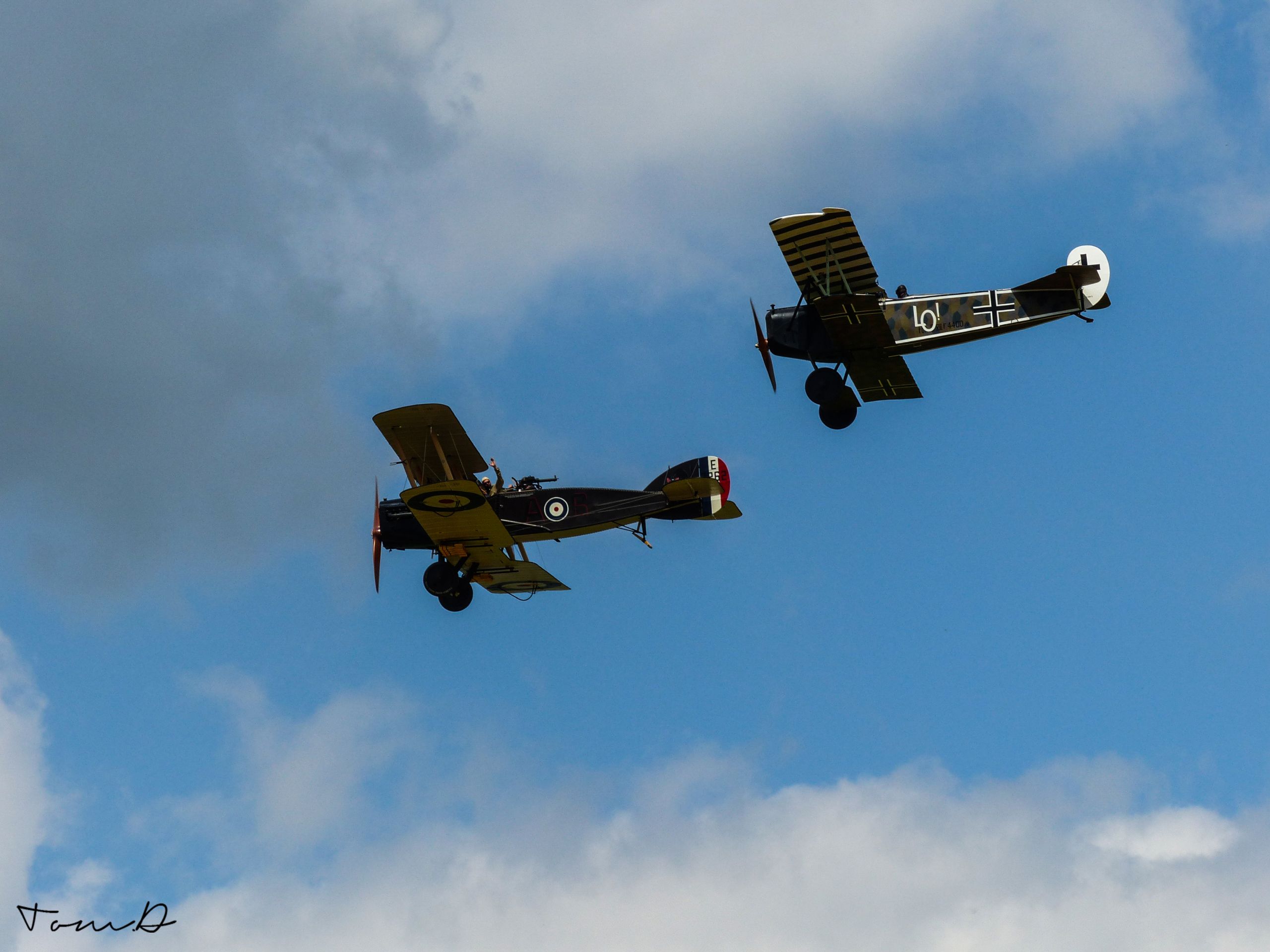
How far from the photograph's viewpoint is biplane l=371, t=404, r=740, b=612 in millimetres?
35438

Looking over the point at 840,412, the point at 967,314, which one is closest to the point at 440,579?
the point at 840,412

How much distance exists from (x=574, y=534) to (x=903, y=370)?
847 centimetres

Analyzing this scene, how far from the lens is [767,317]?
34000 millimetres

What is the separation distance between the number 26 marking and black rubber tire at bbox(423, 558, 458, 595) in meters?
12.5

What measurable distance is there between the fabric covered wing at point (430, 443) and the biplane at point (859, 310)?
7.07 meters

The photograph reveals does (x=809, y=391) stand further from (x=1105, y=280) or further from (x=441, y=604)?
(x=441, y=604)

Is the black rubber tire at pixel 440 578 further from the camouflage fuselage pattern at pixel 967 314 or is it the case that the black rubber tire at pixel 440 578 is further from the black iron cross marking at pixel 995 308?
the black iron cross marking at pixel 995 308

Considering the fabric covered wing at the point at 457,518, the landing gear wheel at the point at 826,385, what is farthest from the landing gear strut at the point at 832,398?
the fabric covered wing at the point at 457,518

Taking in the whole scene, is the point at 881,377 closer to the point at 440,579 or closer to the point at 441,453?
the point at 441,453

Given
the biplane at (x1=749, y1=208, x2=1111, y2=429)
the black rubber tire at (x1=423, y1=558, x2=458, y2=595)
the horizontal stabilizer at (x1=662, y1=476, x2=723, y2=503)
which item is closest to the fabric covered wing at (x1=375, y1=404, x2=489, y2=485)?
the black rubber tire at (x1=423, y1=558, x2=458, y2=595)

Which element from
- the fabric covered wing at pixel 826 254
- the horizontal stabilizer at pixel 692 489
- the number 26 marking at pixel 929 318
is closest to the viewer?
the fabric covered wing at pixel 826 254

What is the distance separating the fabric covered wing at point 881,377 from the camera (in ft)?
112

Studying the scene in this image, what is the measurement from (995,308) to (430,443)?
12622 mm

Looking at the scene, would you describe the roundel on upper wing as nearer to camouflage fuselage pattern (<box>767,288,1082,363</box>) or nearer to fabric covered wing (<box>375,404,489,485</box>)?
fabric covered wing (<box>375,404,489,485</box>)
